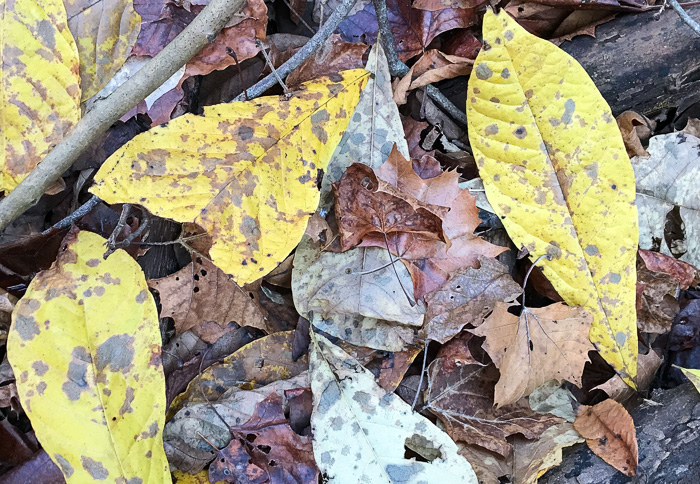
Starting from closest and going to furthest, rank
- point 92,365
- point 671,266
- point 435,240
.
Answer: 1. point 92,365
2. point 435,240
3. point 671,266

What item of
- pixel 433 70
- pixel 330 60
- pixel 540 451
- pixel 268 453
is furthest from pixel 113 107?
pixel 540 451

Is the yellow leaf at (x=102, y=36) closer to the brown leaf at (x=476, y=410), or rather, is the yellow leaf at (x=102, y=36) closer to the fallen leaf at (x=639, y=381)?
the brown leaf at (x=476, y=410)

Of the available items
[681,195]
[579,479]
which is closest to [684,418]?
[579,479]

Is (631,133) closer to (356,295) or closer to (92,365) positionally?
(356,295)

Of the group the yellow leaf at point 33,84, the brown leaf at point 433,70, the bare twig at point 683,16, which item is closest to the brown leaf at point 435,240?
the brown leaf at point 433,70

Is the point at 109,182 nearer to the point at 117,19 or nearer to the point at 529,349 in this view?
the point at 117,19
